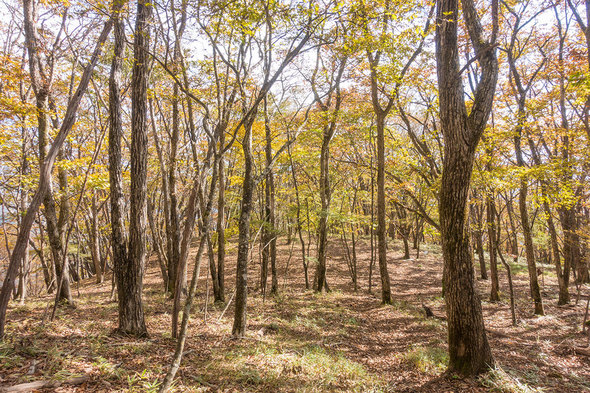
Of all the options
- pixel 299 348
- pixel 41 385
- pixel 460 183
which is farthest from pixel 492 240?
pixel 41 385

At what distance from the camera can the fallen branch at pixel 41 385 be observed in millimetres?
3147

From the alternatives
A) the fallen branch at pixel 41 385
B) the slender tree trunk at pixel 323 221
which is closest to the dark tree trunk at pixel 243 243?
the fallen branch at pixel 41 385

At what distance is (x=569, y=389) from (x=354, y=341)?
4.25 metres

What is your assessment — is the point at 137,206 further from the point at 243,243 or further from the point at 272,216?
the point at 272,216

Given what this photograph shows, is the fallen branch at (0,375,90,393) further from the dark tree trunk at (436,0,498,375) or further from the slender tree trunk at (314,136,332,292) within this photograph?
the slender tree trunk at (314,136,332,292)

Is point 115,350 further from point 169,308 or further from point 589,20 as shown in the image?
point 589,20

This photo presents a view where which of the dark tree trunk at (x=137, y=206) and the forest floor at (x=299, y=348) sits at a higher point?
the dark tree trunk at (x=137, y=206)

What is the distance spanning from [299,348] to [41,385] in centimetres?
445

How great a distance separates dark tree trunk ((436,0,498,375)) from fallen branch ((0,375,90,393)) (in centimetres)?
559

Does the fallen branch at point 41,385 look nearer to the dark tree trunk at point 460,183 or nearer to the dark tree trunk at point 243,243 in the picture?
the dark tree trunk at point 243,243

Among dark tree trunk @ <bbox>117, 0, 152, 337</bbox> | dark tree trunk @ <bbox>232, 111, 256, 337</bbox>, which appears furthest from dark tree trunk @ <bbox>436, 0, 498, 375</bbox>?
dark tree trunk @ <bbox>117, 0, 152, 337</bbox>

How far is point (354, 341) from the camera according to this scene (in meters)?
7.77

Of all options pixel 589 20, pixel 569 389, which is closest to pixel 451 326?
pixel 569 389

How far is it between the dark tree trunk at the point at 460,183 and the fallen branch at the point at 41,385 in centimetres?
559
